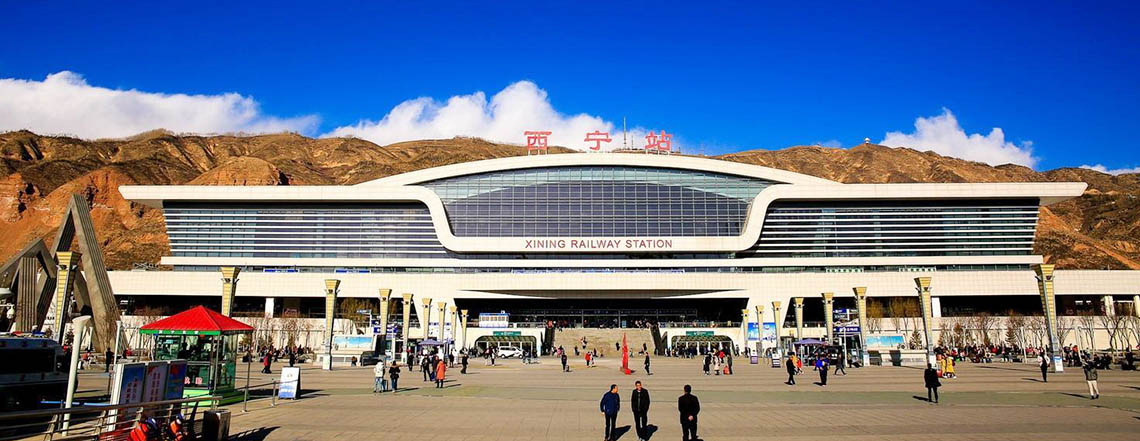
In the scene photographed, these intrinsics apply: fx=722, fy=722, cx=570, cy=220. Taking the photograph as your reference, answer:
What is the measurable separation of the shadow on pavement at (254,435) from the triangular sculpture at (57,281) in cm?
2431

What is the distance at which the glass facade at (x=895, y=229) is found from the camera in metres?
89.6

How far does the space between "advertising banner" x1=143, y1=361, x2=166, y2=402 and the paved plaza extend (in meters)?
1.79

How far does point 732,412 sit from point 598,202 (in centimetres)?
7157

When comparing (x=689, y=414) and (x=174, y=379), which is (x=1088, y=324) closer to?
(x=689, y=414)

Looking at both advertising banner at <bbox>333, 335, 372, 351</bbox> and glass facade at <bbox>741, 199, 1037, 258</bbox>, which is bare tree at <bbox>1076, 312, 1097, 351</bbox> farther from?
advertising banner at <bbox>333, 335, 372, 351</bbox>

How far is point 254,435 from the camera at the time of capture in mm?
15023

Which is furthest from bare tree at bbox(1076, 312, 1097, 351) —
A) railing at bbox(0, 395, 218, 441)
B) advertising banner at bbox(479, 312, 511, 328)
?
railing at bbox(0, 395, 218, 441)

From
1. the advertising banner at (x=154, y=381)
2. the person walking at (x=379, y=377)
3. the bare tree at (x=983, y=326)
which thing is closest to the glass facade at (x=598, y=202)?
the bare tree at (x=983, y=326)

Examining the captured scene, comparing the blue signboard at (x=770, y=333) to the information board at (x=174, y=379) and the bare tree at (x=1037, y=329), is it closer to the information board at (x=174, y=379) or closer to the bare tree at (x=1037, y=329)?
the bare tree at (x=1037, y=329)

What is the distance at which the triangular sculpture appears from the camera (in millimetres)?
38531

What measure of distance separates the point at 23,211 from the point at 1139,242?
254 m

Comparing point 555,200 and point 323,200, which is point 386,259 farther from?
point 555,200

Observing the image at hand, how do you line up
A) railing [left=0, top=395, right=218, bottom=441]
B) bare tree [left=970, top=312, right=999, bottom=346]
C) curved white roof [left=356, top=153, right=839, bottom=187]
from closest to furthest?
railing [left=0, top=395, right=218, bottom=441] < bare tree [left=970, top=312, right=999, bottom=346] < curved white roof [left=356, top=153, right=839, bottom=187]

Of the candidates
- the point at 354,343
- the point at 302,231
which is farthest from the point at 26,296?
the point at 302,231
